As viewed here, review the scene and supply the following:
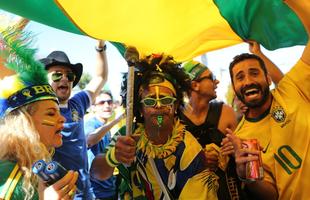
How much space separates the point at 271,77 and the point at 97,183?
109 inches

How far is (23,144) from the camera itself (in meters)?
1.99

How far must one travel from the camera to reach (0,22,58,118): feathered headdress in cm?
211

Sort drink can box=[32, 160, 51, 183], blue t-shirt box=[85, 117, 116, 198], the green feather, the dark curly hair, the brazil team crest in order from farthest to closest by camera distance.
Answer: blue t-shirt box=[85, 117, 116, 198]
the dark curly hair
the brazil team crest
the green feather
drink can box=[32, 160, 51, 183]

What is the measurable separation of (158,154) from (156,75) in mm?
583

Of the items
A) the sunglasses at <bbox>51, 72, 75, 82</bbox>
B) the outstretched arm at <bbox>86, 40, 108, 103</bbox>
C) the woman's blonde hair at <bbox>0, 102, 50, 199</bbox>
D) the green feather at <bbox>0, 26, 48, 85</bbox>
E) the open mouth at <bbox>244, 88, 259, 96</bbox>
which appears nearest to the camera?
the woman's blonde hair at <bbox>0, 102, 50, 199</bbox>

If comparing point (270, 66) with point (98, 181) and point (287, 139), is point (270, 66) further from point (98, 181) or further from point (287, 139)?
point (98, 181)

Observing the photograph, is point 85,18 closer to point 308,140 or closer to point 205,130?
point 205,130

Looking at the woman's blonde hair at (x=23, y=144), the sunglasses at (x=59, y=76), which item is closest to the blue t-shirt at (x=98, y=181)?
the sunglasses at (x=59, y=76)

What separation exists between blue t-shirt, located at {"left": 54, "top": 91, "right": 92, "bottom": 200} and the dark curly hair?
1.10 metres

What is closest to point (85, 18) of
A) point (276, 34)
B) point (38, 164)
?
point (38, 164)

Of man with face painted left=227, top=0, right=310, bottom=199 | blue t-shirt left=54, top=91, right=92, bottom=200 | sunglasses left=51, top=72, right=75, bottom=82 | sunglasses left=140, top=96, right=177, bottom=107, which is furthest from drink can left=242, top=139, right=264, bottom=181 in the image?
sunglasses left=51, top=72, right=75, bottom=82

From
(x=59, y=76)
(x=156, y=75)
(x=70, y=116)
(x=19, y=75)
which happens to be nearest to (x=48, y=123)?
(x=19, y=75)

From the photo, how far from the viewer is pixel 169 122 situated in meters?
2.54

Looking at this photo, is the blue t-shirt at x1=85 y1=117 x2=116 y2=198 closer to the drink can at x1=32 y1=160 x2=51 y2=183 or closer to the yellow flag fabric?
the yellow flag fabric
